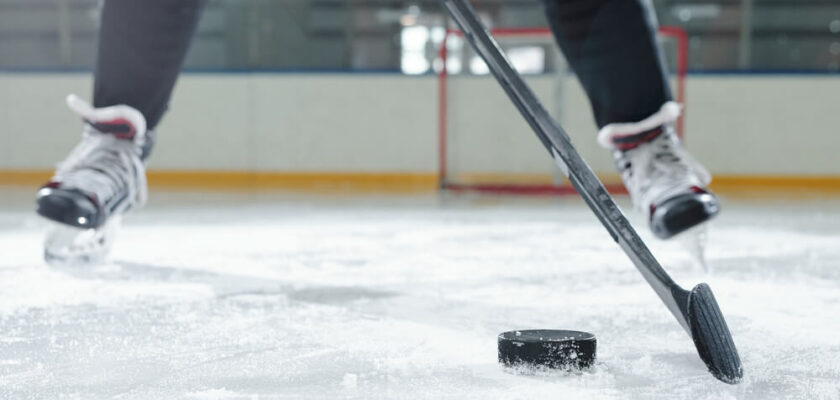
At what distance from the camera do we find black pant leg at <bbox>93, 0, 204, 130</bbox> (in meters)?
1.47

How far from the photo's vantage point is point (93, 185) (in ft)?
4.66

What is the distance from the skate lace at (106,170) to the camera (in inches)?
56.2

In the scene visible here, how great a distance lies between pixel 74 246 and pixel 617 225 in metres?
0.85

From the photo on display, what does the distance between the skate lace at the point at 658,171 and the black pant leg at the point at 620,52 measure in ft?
0.15

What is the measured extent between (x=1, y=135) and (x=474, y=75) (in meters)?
2.42

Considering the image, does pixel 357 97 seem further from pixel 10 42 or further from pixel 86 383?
pixel 86 383

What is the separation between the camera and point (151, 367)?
1.01 metres

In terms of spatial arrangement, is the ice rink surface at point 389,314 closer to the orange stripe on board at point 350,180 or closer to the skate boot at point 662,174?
the skate boot at point 662,174

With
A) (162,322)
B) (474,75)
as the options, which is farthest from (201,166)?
(162,322)

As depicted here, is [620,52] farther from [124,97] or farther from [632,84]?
[124,97]

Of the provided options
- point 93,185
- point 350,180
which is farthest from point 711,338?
point 350,180

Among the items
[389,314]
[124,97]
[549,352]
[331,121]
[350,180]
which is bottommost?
[350,180]

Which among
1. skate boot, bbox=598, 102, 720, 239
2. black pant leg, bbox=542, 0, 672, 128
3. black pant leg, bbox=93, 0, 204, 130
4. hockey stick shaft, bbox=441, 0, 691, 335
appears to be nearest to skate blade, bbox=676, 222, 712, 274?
skate boot, bbox=598, 102, 720, 239

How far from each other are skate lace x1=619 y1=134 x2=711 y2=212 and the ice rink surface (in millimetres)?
147
